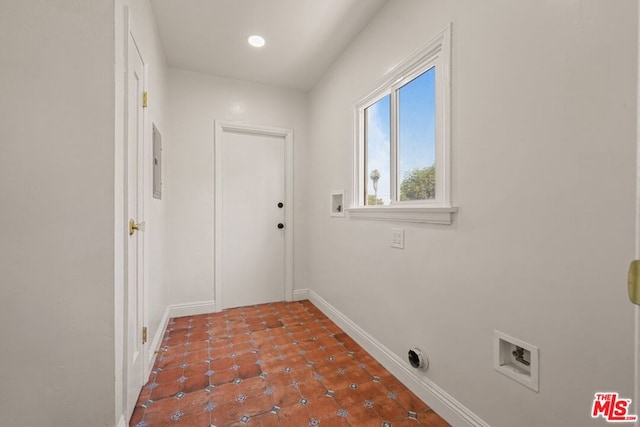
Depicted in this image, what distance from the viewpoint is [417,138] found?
5.92ft

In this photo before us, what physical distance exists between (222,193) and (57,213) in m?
1.99

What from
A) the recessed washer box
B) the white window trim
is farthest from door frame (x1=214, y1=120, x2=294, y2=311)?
the recessed washer box

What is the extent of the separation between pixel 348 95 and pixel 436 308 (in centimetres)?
189

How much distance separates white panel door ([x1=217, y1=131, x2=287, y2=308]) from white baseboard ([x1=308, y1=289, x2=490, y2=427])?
110 centimetres

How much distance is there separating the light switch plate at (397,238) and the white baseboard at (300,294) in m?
1.81

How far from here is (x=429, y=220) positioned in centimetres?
155

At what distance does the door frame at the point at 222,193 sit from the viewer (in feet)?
9.84

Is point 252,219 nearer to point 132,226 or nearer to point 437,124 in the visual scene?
point 132,226

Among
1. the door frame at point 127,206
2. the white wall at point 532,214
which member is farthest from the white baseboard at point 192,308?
the white wall at point 532,214

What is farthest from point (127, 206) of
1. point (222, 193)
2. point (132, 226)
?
point (222, 193)

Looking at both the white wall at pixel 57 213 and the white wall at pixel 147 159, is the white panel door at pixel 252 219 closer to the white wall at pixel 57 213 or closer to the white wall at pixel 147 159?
the white wall at pixel 147 159

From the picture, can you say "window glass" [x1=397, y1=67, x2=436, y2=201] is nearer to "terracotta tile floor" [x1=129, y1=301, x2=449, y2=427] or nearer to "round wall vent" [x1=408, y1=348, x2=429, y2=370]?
"round wall vent" [x1=408, y1=348, x2=429, y2=370]

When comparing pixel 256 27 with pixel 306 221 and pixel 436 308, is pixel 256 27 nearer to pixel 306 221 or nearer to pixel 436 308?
pixel 306 221

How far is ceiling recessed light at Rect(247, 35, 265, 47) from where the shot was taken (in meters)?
2.36
